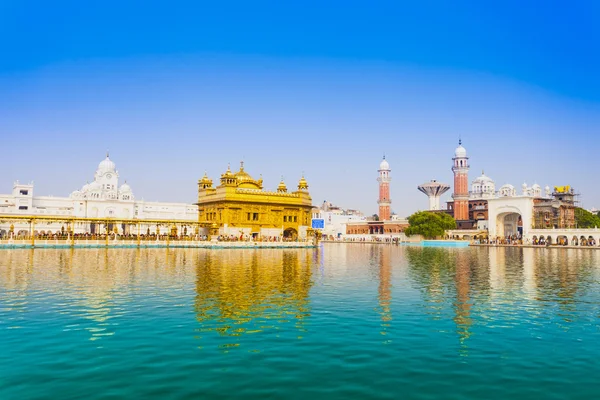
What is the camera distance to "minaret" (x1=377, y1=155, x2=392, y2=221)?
145375 mm

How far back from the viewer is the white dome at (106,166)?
391 ft

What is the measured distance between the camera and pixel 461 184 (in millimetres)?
126500

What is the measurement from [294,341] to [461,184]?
12131 centimetres

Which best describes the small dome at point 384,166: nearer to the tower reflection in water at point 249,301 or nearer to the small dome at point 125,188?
the small dome at point 125,188

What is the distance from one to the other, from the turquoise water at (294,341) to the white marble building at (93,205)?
269 ft

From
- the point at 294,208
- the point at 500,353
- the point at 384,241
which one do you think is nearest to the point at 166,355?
the point at 500,353

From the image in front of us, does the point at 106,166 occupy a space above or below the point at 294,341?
above

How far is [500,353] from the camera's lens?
1152 centimetres

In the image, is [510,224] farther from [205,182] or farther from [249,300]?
[249,300]

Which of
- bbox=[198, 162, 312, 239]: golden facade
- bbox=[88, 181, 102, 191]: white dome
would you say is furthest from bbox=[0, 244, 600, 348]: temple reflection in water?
bbox=[88, 181, 102, 191]: white dome

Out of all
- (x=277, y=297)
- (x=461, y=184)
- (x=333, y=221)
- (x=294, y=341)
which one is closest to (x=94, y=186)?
(x=333, y=221)

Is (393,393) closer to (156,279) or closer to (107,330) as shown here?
(107,330)

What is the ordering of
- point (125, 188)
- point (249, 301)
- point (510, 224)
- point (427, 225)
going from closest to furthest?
point (249, 301)
point (427, 225)
point (510, 224)
point (125, 188)

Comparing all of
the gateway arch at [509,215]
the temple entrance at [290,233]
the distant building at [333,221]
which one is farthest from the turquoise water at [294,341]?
the distant building at [333,221]
